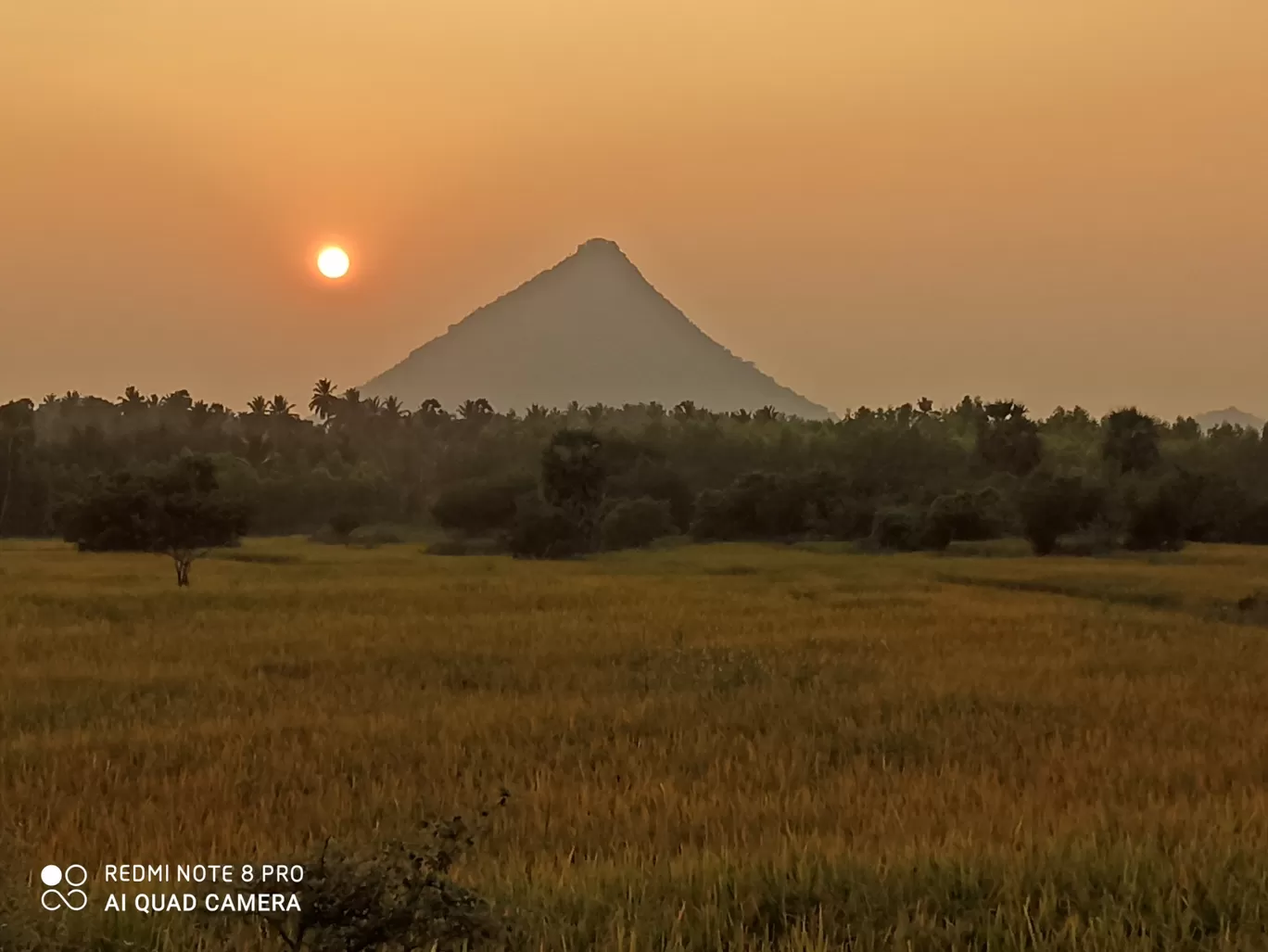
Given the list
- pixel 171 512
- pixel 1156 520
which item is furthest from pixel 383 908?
pixel 1156 520

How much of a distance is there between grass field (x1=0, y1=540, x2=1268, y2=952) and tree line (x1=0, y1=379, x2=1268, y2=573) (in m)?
18.3

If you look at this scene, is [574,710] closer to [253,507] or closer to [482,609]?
[482,609]

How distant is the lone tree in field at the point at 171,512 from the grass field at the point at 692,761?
312 inches

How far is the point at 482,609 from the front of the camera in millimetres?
26016

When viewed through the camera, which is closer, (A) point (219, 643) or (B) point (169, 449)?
(A) point (219, 643)

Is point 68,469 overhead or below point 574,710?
overhead

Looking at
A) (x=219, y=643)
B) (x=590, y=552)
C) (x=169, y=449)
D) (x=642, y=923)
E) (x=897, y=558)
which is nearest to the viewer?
(x=642, y=923)

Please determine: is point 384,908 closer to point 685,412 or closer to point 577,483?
point 577,483

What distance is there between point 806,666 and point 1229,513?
56724 mm

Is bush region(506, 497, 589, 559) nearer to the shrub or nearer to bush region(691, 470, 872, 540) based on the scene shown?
bush region(691, 470, 872, 540)

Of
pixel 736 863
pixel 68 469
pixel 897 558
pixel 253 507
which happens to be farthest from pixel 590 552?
pixel 736 863

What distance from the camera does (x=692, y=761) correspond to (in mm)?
10141

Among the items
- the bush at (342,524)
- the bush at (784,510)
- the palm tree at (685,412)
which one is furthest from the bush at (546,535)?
the palm tree at (685,412)

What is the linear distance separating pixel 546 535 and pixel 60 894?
2156 inches
